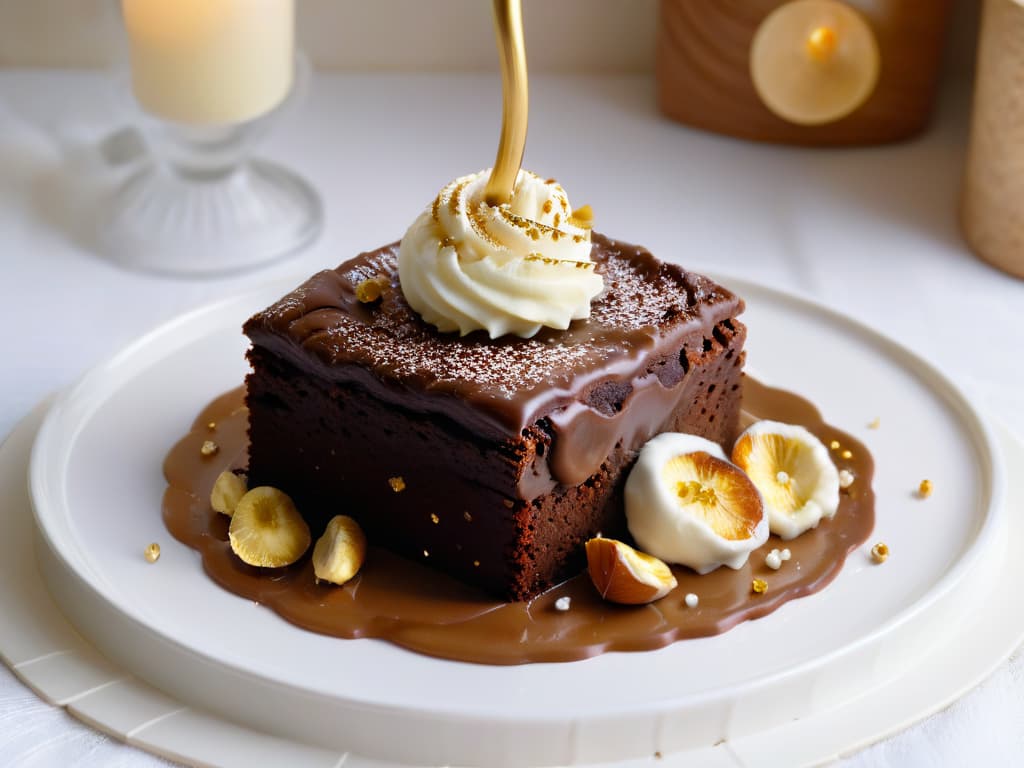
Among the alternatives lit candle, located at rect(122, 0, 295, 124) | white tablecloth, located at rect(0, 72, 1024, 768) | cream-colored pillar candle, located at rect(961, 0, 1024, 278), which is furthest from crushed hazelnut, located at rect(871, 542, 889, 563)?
lit candle, located at rect(122, 0, 295, 124)

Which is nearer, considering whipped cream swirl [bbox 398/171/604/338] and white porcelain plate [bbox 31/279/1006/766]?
white porcelain plate [bbox 31/279/1006/766]

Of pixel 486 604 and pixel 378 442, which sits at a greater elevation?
pixel 378 442

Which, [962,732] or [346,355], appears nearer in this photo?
[962,732]

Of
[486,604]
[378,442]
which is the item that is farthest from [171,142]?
[486,604]

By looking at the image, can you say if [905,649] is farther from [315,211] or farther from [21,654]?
[315,211]

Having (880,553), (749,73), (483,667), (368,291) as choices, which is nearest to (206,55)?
(368,291)

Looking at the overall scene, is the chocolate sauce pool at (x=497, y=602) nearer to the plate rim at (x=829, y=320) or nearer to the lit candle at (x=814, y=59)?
the plate rim at (x=829, y=320)

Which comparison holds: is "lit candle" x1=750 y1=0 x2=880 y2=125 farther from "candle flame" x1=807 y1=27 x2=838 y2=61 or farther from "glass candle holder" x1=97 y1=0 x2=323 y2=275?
"glass candle holder" x1=97 y1=0 x2=323 y2=275
